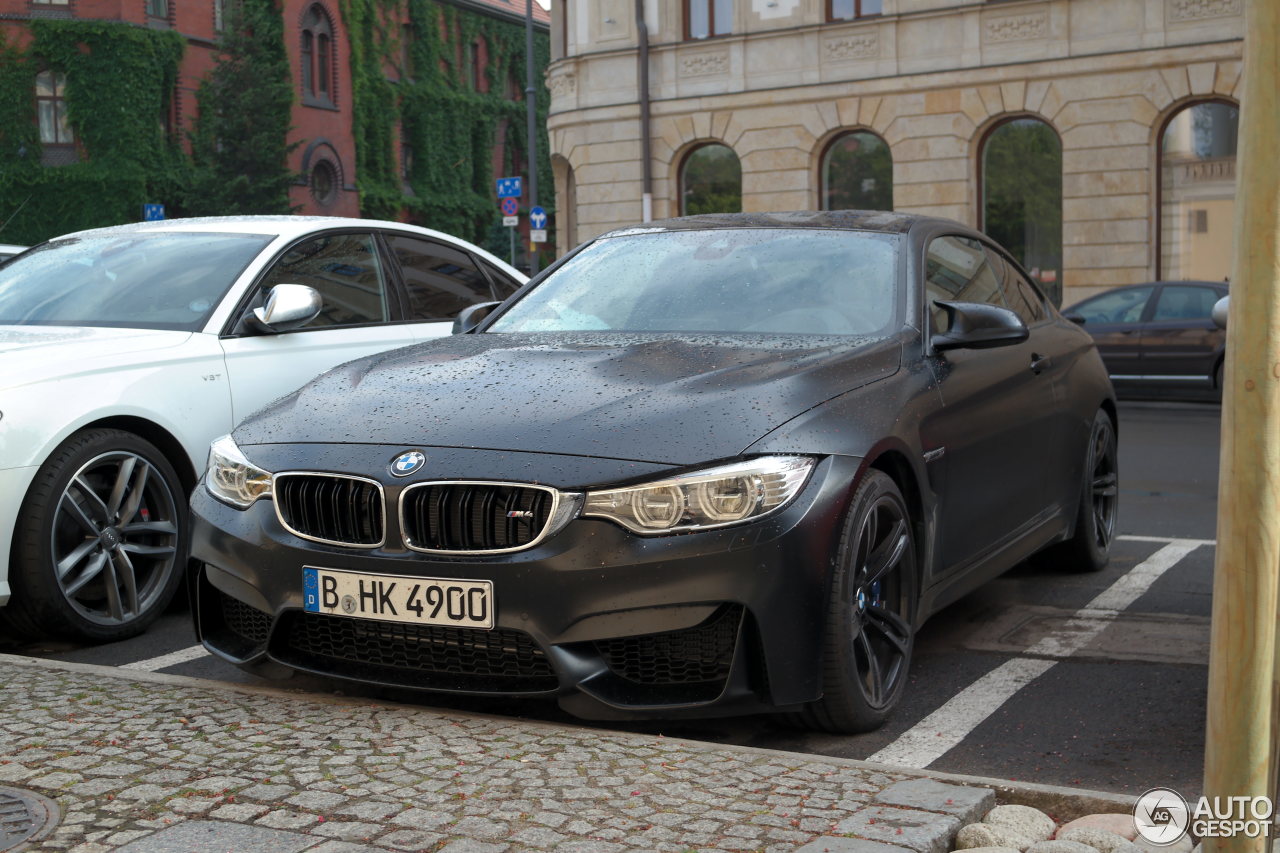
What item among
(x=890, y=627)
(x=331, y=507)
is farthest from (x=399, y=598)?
(x=890, y=627)

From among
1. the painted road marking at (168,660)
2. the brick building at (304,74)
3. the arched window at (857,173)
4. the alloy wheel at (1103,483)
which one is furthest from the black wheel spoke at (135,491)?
the brick building at (304,74)

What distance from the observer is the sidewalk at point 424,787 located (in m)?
3.32

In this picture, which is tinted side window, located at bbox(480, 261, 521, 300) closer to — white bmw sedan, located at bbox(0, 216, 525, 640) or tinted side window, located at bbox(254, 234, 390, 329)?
white bmw sedan, located at bbox(0, 216, 525, 640)

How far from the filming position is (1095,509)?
709cm

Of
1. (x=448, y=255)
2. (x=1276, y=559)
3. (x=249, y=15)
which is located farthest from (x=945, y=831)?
(x=249, y=15)

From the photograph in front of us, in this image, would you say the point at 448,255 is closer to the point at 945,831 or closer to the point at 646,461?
the point at 646,461

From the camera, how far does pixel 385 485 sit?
4.25m

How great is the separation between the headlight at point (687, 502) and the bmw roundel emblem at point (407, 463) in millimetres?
487

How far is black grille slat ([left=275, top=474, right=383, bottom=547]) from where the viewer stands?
14.1ft

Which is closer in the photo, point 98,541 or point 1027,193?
point 98,541

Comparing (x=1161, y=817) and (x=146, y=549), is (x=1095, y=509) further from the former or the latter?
(x=146, y=549)

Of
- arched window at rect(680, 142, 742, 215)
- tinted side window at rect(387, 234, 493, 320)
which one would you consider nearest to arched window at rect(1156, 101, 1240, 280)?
arched window at rect(680, 142, 742, 215)

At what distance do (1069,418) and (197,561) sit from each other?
3.50 meters

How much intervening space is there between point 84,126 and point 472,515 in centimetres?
4625
